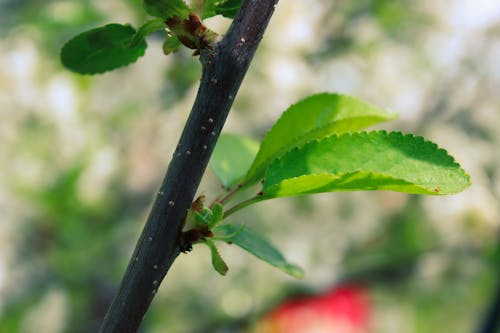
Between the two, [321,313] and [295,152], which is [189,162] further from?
[321,313]

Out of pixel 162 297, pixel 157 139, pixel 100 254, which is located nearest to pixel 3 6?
pixel 157 139

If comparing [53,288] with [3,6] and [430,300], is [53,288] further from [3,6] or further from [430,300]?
[430,300]

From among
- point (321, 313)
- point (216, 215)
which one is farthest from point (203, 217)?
point (321, 313)

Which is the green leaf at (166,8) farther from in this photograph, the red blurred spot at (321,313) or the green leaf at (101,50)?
the red blurred spot at (321,313)

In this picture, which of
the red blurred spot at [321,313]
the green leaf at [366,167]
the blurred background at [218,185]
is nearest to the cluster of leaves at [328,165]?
the green leaf at [366,167]

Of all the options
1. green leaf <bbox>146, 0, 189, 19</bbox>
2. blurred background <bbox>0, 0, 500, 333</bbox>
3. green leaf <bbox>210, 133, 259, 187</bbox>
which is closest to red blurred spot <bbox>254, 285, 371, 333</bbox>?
blurred background <bbox>0, 0, 500, 333</bbox>
